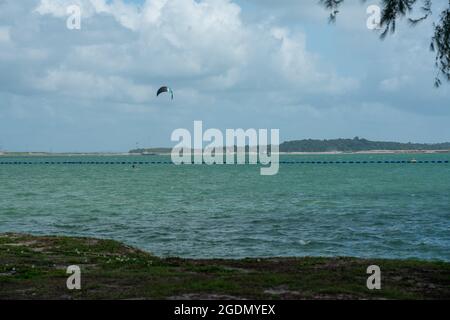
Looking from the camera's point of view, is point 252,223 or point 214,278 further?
point 252,223

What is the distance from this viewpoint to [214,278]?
15.1 meters

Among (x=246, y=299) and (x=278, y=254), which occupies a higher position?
(x=246, y=299)

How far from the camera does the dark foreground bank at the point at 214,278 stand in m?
13.0

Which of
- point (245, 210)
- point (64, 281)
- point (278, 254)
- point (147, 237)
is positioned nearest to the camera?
point (64, 281)

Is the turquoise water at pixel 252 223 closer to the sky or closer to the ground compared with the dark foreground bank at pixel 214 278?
closer to the ground

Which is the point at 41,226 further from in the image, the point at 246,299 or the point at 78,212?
the point at 246,299

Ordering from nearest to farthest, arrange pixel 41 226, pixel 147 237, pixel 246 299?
1. pixel 246 299
2. pixel 147 237
3. pixel 41 226

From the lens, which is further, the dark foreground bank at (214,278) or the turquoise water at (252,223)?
the turquoise water at (252,223)

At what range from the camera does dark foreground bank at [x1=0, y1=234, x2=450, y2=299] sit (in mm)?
13047

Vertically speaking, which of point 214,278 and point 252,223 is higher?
point 214,278

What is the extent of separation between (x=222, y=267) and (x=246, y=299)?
16.9 ft

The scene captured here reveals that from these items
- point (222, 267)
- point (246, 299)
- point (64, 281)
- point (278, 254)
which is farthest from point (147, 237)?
point (246, 299)
